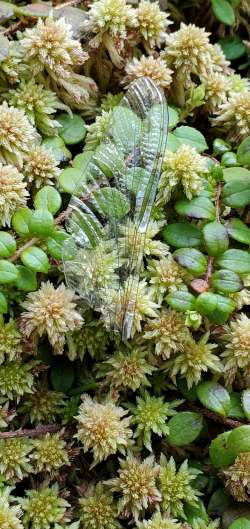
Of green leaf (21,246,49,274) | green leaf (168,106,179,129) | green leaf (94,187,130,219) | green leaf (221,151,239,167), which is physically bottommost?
green leaf (21,246,49,274)

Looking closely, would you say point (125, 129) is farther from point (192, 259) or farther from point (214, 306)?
point (214, 306)

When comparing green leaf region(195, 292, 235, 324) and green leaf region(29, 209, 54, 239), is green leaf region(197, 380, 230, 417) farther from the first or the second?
green leaf region(29, 209, 54, 239)

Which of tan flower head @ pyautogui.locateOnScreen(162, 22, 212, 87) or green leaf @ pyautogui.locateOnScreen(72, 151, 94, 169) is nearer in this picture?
green leaf @ pyautogui.locateOnScreen(72, 151, 94, 169)

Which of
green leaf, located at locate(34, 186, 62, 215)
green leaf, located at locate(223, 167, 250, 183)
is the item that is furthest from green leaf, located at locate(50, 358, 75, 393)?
green leaf, located at locate(223, 167, 250, 183)

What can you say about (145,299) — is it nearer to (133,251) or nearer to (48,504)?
(133,251)

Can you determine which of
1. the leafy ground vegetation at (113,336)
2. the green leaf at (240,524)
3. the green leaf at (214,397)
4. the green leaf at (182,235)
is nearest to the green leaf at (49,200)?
the leafy ground vegetation at (113,336)

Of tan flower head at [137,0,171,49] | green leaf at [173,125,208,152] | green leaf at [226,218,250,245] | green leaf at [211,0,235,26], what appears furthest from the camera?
green leaf at [211,0,235,26]

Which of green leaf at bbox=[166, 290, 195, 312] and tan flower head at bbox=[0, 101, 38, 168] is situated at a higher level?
tan flower head at bbox=[0, 101, 38, 168]
